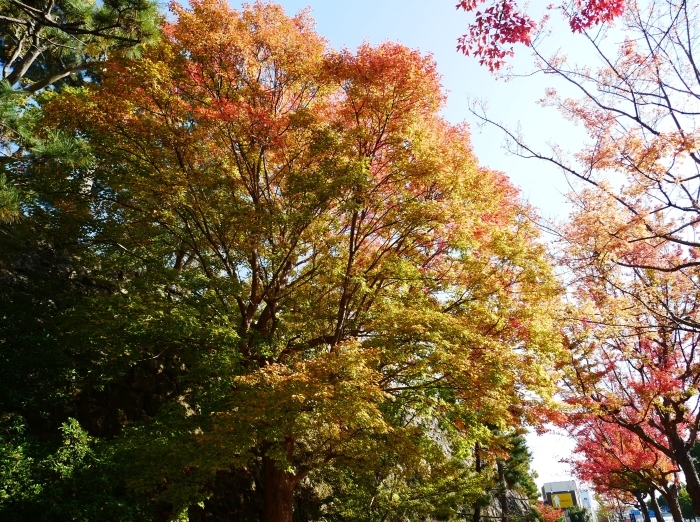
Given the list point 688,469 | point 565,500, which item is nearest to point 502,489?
point 688,469

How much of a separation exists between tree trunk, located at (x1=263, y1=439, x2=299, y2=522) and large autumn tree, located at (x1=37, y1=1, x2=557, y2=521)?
4cm

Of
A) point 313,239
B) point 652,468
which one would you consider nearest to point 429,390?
point 313,239

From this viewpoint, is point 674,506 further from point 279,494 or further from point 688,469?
point 279,494

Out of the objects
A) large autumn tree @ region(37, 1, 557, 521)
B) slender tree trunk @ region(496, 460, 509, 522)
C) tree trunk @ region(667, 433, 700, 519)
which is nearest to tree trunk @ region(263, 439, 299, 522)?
large autumn tree @ region(37, 1, 557, 521)

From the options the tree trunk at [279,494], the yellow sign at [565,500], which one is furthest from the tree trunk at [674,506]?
the yellow sign at [565,500]

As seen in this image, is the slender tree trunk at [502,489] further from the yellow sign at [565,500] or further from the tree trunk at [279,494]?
the yellow sign at [565,500]

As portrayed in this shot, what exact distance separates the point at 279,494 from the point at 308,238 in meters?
5.19

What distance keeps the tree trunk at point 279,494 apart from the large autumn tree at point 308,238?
1.4 inches

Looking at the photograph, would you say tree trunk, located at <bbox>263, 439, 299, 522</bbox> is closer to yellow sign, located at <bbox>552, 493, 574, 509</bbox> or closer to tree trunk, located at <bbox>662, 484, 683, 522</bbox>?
tree trunk, located at <bbox>662, 484, 683, 522</bbox>

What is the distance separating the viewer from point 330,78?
30.8 feet

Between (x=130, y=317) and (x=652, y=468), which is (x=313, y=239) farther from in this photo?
(x=652, y=468)

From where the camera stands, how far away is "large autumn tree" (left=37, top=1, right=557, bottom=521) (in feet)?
25.2

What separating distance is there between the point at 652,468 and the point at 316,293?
1170 centimetres

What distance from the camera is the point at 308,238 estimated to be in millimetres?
9180
